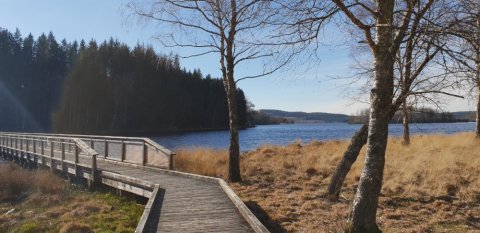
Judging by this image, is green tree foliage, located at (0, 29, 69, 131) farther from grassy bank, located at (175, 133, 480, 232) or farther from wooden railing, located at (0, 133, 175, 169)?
grassy bank, located at (175, 133, 480, 232)

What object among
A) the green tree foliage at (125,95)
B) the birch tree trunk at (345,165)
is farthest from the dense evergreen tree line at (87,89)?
the birch tree trunk at (345,165)

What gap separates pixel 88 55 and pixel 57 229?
58.7 m

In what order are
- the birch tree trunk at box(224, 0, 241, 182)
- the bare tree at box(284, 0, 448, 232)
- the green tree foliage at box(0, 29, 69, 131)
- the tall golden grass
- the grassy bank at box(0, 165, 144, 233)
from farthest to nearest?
the green tree foliage at box(0, 29, 69, 131) → the tall golden grass → the birch tree trunk at box(224, 0, 241, 182) → the grassy bank at box(0, 165, 144, 233) → the bare tree at box(284, 0, 448, 232)

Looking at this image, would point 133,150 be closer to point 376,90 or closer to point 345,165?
point 345,165

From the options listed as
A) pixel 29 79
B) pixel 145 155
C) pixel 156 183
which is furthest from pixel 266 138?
pixel 29 79

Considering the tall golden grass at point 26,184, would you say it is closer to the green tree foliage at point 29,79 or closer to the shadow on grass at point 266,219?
the shadow on grass at point 266,219

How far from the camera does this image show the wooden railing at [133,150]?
47.1 ft

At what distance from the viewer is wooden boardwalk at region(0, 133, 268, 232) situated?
733cm

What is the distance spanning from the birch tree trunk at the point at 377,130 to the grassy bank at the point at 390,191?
1.77 feet

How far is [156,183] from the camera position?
37.4 ft

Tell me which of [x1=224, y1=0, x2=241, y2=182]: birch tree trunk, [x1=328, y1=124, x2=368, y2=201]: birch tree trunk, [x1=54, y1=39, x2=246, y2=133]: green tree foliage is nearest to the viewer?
[x1=328, y1=124, x2=368, y2=201]: birch tree trunk

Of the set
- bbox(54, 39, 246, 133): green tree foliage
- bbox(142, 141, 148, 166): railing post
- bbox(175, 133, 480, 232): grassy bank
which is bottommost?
bbox(175, 133, 480, 232): grassy bank

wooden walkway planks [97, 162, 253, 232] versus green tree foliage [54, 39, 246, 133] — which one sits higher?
green tree foliage [54, 39, 246, 133]

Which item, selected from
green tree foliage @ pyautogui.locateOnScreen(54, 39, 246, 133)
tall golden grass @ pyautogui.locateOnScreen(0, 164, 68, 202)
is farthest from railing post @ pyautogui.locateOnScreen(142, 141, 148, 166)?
green tree foliage @ pyautogui.locateOnScreen(54, 39, 246, 133)
